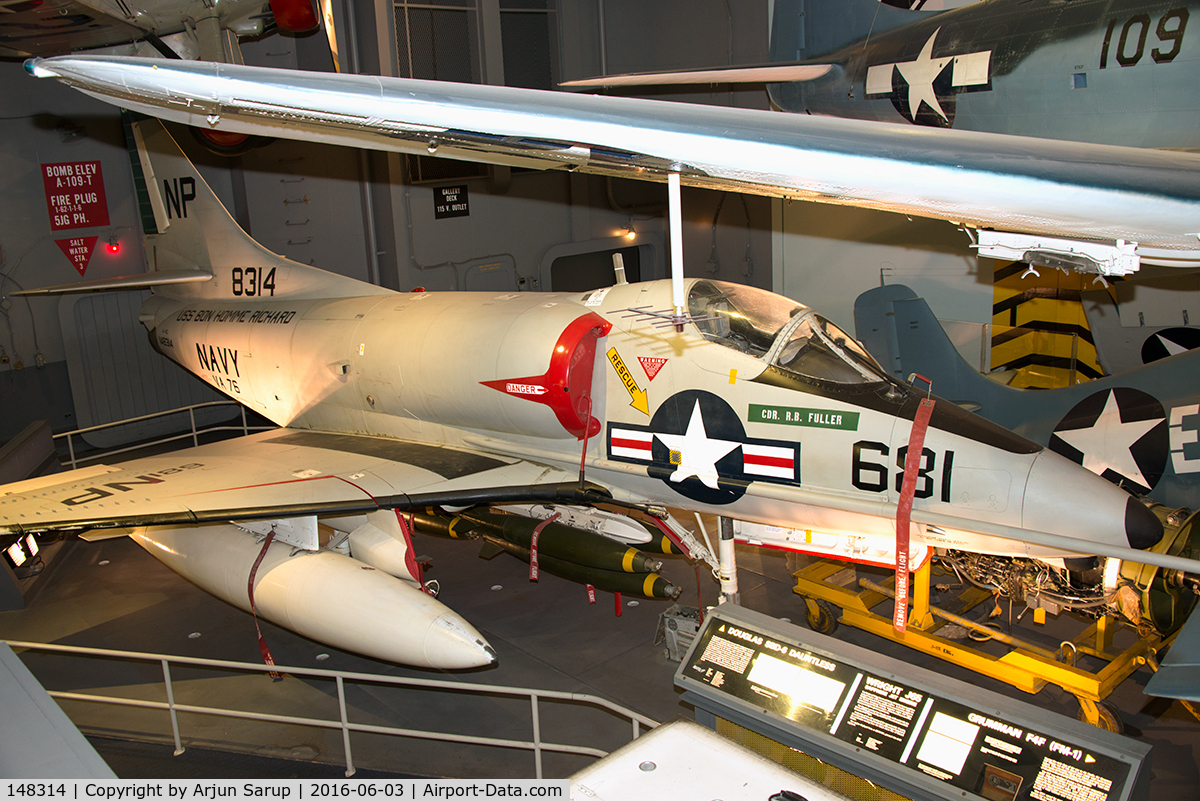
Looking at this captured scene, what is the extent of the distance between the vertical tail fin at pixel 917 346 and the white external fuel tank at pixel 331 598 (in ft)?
18.0

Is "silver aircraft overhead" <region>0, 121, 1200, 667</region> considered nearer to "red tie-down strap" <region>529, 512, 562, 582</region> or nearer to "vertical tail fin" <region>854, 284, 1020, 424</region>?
"red tie-down strap" <region>529, 512, 562, 582</region>

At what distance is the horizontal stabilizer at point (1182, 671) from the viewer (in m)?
3.45

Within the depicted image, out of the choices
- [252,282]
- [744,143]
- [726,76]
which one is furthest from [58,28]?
[744,143]

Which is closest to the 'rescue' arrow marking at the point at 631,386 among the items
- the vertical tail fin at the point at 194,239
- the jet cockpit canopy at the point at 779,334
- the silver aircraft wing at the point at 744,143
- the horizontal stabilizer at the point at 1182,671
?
the jet cockpit canopy at the point at 779,334

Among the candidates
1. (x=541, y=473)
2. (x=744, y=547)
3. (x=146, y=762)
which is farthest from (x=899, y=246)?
(x=146, y=762)

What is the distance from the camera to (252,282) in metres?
9.98

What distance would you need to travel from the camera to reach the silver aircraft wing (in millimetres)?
3297

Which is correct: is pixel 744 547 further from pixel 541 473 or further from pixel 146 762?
pixel 146 762

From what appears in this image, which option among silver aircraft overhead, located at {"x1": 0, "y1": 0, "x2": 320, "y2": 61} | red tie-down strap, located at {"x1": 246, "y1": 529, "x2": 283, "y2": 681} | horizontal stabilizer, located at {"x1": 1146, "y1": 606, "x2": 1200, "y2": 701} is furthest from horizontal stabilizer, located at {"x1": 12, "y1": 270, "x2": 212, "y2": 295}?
horizontal stabilizer, located at {"x1": 1146, "y1": 606, "x2": 1200, "y2": 701}

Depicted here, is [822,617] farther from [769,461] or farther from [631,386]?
[631,386]

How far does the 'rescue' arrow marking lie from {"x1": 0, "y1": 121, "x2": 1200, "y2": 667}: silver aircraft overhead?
18 mm

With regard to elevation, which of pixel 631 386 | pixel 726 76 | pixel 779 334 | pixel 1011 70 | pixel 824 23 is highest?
pixel 824 23

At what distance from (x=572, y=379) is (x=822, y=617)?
303 centimetres

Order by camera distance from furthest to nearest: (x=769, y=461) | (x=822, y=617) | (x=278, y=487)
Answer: (x=822, y=617) → (x=278, y=487) → (x=769, y=461)
